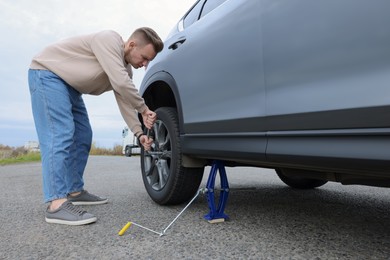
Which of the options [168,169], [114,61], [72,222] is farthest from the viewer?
[168,169]

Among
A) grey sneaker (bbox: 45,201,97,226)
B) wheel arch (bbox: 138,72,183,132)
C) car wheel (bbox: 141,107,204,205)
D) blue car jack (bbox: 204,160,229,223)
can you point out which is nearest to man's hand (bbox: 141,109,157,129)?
car wheel (bbox: 141,107,204,205)

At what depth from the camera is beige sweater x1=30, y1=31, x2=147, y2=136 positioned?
2.13 metres

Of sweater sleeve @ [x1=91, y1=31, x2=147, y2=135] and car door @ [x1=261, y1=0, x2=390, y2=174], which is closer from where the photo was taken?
car door @ [x1=261, y1=0, x2=390, y2=174]

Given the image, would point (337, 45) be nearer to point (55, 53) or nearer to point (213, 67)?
point (213, 67)

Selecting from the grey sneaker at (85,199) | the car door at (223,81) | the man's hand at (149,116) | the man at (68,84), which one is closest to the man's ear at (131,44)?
the man at (68,84)

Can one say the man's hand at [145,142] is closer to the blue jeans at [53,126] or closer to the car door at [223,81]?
the car door at [223,81]

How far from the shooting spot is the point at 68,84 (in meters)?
2.34

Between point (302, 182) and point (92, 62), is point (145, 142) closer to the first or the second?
point (92, 62)

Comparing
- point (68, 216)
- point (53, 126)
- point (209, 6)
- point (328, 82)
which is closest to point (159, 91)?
point (209, 6)

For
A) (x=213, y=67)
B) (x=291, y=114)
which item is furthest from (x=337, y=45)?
(x=213, y=67)

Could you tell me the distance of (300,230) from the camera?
1848 millimetres

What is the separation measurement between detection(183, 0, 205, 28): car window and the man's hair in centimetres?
42

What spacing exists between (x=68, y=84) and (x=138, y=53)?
1.74ft

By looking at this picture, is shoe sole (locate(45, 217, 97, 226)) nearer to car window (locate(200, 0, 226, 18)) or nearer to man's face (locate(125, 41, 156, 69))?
Result: man's face (locate(125, 41, 156, 69))
